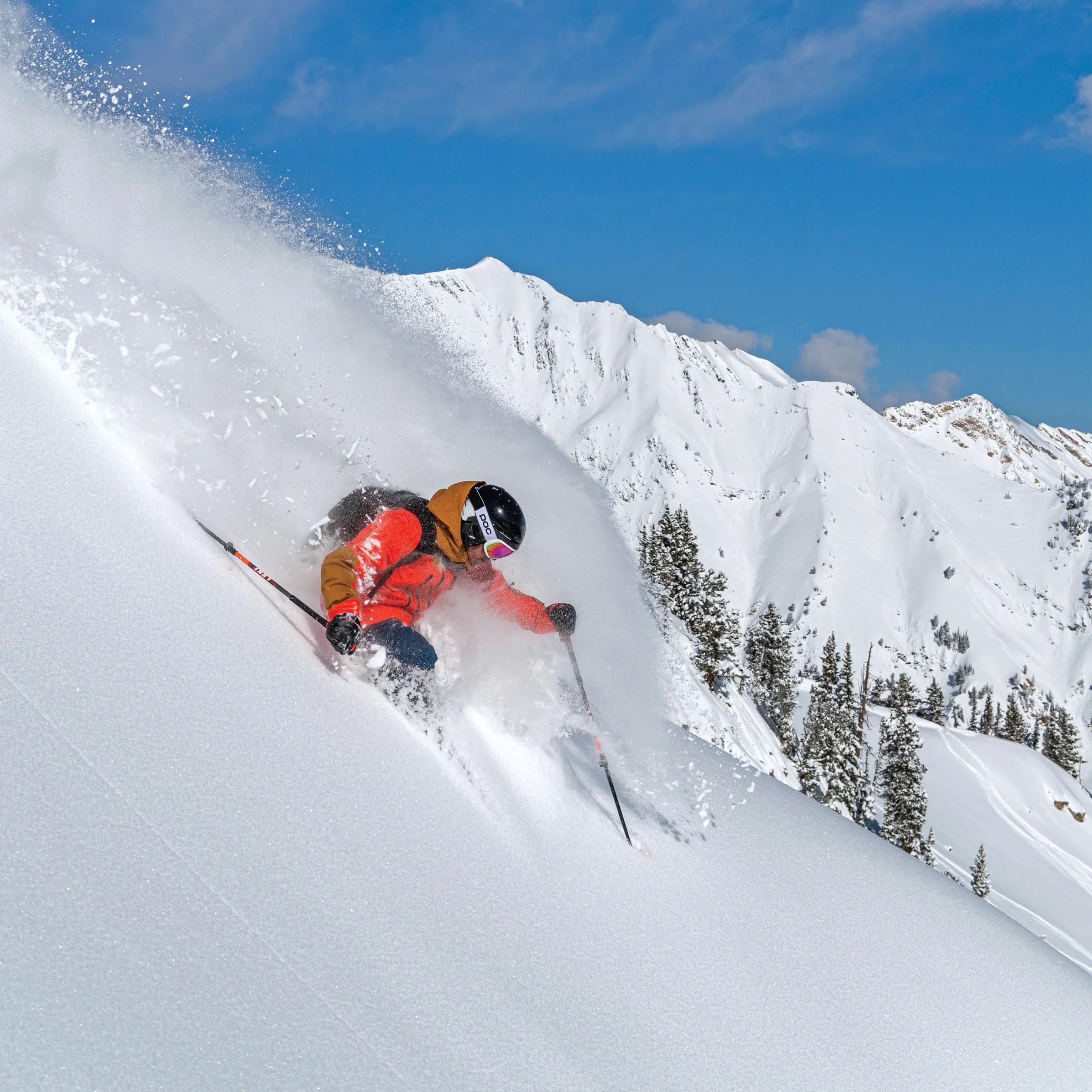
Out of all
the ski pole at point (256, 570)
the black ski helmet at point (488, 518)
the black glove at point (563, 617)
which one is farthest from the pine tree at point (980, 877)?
the ski pole at point (256, 570)

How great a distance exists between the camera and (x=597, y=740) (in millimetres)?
5781

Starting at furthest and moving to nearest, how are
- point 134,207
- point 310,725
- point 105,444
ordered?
point 134,207
point 105,444
point 310,725

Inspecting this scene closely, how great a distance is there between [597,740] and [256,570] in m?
2.51

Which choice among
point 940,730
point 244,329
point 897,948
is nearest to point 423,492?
point 244,329

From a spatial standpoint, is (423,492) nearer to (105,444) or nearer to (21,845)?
(105,444)

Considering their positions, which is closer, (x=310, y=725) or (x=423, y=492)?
(x=310, y=725)

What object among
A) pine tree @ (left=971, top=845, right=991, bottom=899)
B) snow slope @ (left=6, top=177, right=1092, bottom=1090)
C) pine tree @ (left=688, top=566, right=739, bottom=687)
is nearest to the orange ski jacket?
snow slope @ (left=6, top=177, right=1092, bottom=1090)

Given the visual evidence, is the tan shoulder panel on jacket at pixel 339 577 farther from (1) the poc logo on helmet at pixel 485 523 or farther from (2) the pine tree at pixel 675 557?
(2) the pine tree at pixel 675 557

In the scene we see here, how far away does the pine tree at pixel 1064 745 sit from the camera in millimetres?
82438

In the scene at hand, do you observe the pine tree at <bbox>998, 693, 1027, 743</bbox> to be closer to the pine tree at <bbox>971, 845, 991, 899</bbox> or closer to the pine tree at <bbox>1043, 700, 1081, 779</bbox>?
the pine tree at <bbox>1043, 700, 1081, 779</bbox>

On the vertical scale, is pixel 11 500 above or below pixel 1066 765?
below

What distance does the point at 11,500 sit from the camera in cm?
384

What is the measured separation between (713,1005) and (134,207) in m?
7.06

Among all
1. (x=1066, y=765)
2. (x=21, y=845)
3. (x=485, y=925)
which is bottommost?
(x=21, y=845)
